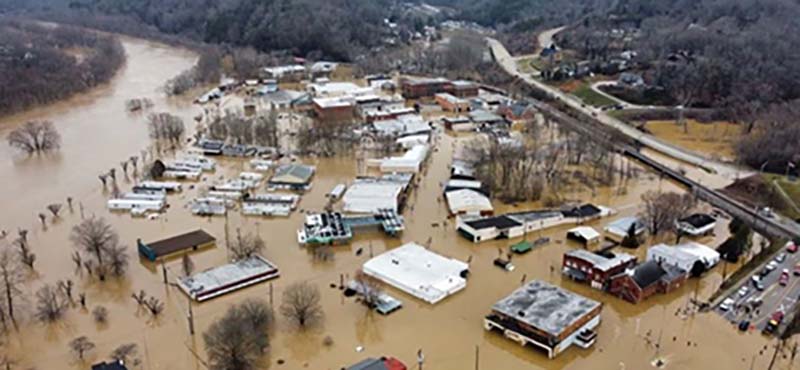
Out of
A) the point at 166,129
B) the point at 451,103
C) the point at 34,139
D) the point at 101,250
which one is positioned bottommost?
the point at 101,250

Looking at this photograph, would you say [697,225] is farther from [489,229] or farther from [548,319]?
[548,319]

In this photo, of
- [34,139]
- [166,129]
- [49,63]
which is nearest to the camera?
[34,139]

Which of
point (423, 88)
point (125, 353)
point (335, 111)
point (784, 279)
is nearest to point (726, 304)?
point (784, 279)

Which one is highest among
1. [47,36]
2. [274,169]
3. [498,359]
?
[47,36]

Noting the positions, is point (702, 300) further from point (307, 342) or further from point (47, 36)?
point (47, 36)

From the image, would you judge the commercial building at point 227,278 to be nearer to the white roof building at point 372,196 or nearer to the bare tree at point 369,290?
the bare tree at point 369,290

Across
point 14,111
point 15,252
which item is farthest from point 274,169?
point 14,111

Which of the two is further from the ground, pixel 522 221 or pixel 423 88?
pixel 423 88

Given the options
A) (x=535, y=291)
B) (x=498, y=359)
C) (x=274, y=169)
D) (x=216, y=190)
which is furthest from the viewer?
(x=274, y=169)
